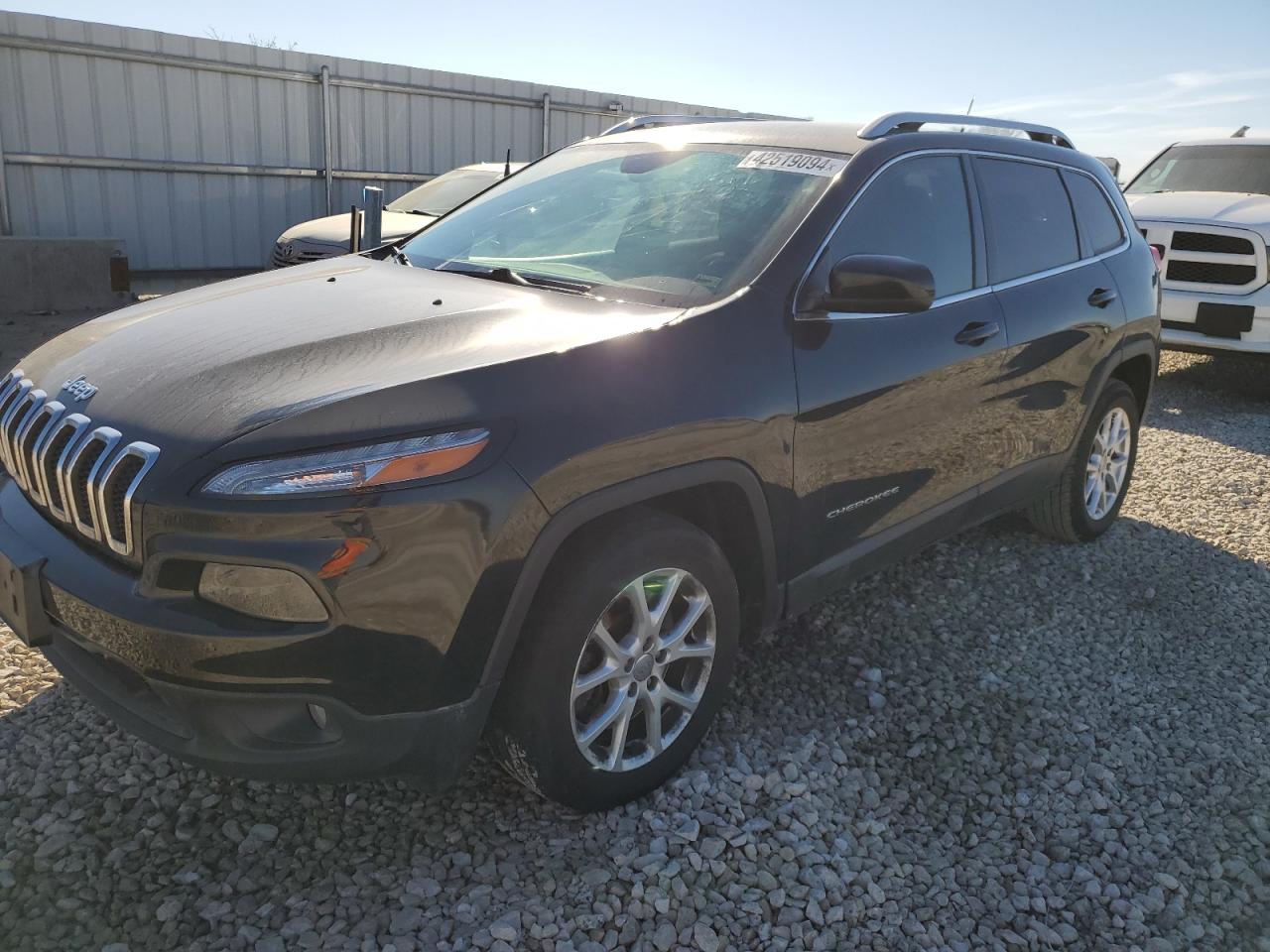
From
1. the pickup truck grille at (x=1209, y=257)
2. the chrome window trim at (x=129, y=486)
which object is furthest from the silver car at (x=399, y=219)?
the chrome window trim at (x=129, y=486)

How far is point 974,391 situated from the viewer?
140 inches

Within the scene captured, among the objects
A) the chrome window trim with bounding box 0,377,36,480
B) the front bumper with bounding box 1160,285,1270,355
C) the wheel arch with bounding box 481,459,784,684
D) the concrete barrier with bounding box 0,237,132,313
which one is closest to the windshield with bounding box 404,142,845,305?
the wheel arch with bounding box 481,459,784,684

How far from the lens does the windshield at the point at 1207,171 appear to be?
9.21 meters

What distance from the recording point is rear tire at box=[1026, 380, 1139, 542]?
462 centimetres

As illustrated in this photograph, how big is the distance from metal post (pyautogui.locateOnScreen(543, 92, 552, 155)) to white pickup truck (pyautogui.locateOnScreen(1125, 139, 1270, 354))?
867cm

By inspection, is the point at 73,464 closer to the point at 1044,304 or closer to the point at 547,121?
the point at 1044,304

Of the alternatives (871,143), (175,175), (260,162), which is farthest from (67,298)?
(871,143)

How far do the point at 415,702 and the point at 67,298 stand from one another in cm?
959

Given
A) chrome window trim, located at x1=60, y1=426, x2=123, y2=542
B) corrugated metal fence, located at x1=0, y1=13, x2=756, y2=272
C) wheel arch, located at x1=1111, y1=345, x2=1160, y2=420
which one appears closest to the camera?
chrome window trim, located at x1=60, y1=426, x2=123, y2=542

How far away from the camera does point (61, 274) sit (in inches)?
388

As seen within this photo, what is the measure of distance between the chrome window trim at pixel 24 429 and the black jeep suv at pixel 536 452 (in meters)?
0.01

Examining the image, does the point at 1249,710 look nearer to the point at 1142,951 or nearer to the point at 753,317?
the point at 1142,951

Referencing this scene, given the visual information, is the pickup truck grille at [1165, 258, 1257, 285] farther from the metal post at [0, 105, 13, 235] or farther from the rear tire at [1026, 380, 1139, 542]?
the metal post at [0, 105, 13, 235]

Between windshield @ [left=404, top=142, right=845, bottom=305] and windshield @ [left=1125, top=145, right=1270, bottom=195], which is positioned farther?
windshield @ [left=1125, top=145, right=1270, bottom=195]
